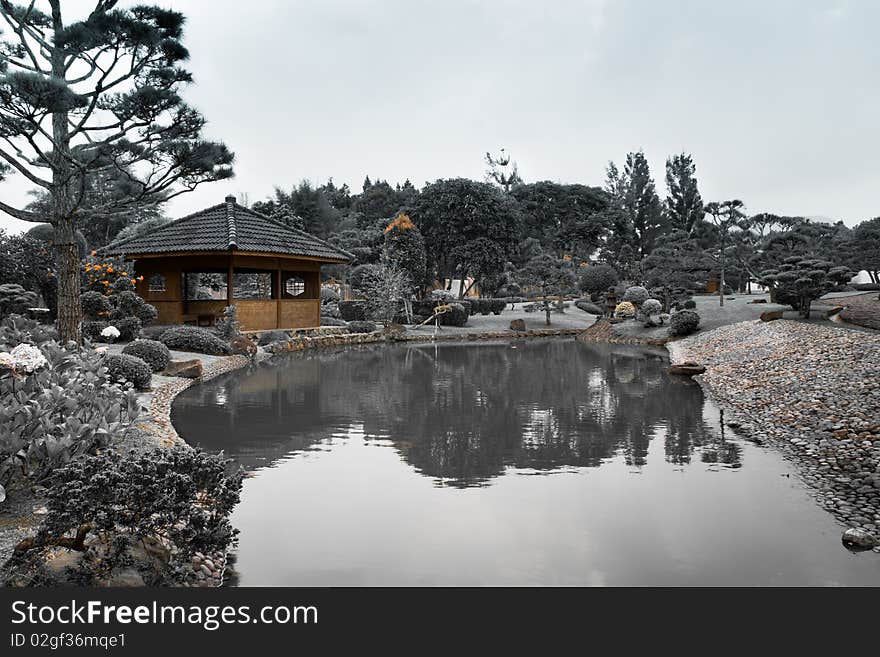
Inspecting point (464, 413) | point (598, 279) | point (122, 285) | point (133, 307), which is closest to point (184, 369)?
point (133, 307)

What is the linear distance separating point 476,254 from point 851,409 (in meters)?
22.3

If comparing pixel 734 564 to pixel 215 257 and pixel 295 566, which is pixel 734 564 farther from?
pixel 215 257

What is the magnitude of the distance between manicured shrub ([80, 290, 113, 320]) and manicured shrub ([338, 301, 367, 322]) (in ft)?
36.7

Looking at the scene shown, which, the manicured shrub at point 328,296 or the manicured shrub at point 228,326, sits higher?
the manicured shrub at point 328,296

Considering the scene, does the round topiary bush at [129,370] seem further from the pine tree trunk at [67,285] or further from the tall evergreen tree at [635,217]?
the tall evergreen tree at [635,217]

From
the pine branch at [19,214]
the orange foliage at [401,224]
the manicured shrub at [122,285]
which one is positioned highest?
the orange foliage at [401,224]

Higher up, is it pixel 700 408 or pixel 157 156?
pixel 157 156

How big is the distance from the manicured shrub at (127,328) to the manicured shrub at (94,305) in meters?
0.57

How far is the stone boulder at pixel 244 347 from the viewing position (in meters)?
17.1

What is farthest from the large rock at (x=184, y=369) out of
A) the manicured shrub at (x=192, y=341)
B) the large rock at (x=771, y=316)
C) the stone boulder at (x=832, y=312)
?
the stone boulder at (x=832, y=312)

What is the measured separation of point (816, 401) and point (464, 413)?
Result: 4900 millimetres

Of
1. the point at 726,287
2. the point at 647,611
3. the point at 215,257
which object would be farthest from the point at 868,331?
the point at 726,287

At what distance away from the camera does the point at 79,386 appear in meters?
6.24

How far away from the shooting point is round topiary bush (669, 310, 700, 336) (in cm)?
2070
